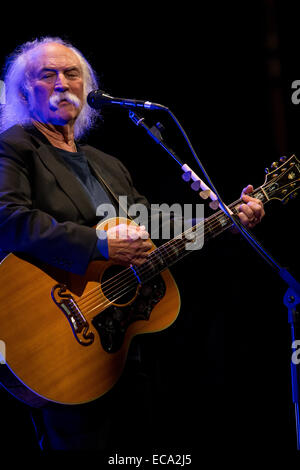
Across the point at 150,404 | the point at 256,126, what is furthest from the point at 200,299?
the point at 256,126

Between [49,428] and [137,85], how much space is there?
2454 mm

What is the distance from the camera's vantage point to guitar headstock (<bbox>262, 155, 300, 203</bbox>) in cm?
230

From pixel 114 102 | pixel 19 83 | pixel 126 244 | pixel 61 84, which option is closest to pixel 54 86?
pixel 61 84

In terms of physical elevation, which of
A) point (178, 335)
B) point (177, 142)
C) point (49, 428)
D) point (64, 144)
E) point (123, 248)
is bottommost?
point (49, 428)

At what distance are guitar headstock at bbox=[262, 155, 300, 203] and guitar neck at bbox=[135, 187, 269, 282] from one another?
1.8 inches

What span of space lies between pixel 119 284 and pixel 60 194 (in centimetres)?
53

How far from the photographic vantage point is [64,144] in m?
2.30

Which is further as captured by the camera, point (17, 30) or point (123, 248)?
point (17, 30)

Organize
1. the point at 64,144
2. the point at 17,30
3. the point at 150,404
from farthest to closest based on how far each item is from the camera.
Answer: the point at 17,30 → the point at 64,144 → the point at 150,404

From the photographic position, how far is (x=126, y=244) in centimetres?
191

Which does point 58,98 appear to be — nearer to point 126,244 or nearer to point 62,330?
point 126,244

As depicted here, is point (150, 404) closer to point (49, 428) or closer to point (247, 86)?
point (49, 428)

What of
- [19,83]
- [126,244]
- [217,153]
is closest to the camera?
[126,244]

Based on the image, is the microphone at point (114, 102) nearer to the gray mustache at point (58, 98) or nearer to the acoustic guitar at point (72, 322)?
the gray mustache at point (58, 98)
